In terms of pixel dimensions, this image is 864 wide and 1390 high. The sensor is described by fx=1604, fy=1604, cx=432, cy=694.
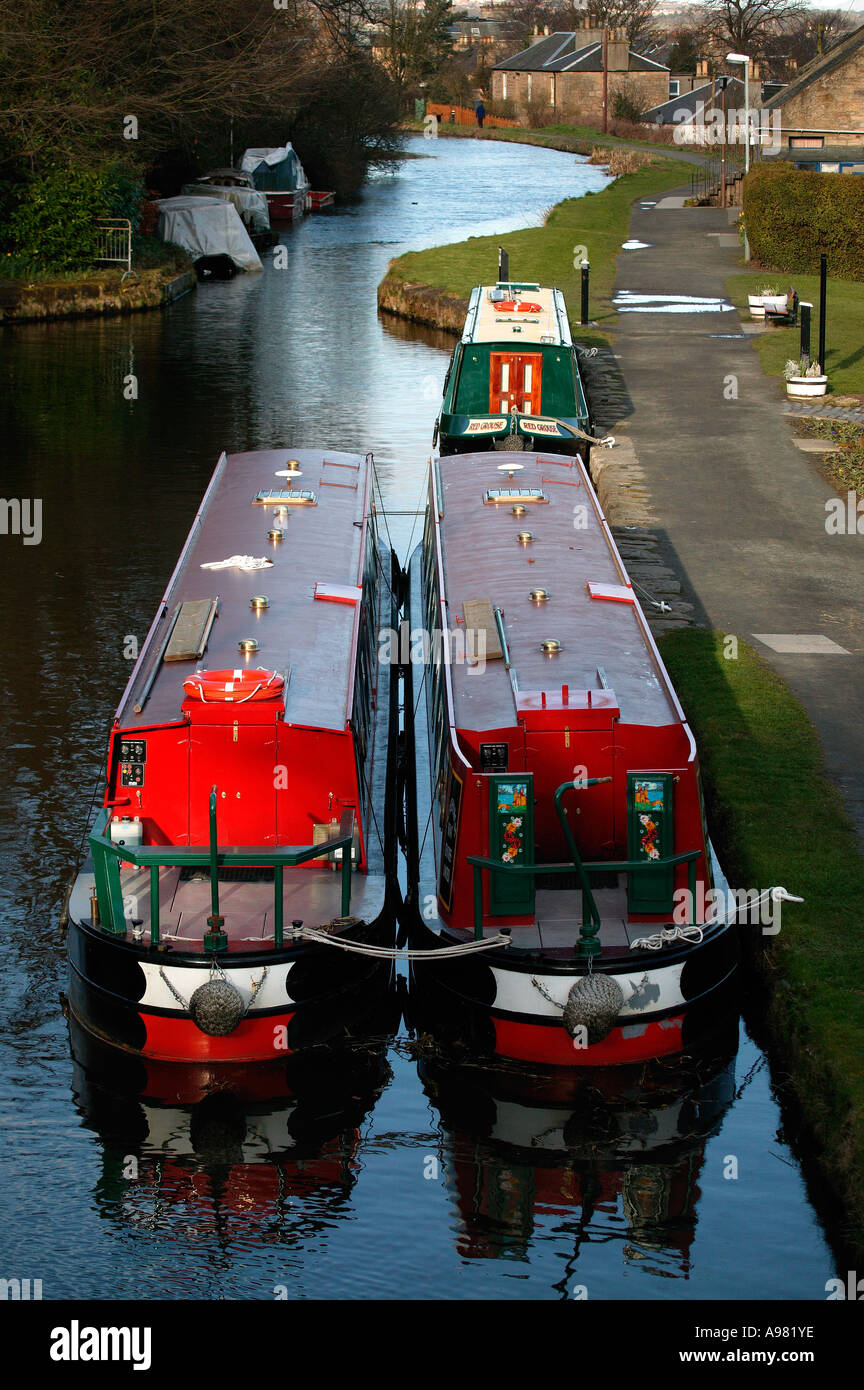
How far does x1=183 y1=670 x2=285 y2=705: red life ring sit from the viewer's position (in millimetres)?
13305

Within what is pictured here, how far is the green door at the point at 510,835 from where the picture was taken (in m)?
12.7

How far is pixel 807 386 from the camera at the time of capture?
105 feet

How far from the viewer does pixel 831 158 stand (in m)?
61.6

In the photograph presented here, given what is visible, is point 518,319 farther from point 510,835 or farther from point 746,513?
point 510,835

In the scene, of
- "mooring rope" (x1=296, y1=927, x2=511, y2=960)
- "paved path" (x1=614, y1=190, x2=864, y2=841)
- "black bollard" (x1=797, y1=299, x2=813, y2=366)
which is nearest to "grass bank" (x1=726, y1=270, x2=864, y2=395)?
"paved path" (x1=614, y1=190, x2=864, y2=841)

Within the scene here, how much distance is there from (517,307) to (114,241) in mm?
22862

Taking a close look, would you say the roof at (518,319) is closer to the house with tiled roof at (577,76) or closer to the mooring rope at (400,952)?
the mooring rope at (400,952)

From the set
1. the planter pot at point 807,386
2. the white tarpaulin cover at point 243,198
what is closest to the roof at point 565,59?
the white tarpaulin cover at point 243,198

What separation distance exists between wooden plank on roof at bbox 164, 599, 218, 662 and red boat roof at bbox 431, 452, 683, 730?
7.70 ft

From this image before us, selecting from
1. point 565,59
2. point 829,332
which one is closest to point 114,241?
point 829,332

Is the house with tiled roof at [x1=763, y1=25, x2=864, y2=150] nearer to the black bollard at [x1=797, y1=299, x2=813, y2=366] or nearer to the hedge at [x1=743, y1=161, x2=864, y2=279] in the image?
the hedge at [x1=743, y1=161, x2=864, y2=279]

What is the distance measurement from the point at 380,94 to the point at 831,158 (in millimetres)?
33342

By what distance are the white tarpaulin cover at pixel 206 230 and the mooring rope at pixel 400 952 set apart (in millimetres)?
46048
